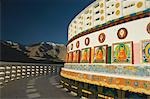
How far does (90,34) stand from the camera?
9.71 metres

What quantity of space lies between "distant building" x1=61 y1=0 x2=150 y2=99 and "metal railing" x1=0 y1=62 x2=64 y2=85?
18.6 ft

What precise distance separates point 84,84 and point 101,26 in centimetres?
240

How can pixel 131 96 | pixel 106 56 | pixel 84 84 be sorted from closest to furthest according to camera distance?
pixel 131 96, pixel 106 56, pixel 84 84

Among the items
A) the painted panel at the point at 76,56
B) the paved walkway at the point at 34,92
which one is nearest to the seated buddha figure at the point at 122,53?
the paved walkway at the point at 34,92

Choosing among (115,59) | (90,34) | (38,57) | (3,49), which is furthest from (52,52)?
(115,59)

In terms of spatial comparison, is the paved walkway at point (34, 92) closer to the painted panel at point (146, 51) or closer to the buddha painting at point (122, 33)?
the buddha painting at point (122, 33)

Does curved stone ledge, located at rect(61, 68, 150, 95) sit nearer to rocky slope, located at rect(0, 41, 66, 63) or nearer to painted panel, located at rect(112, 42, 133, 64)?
painted panel, located at rect(112, 42, 133, 64)

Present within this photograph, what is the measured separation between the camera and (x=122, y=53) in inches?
290

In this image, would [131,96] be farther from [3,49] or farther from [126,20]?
[3,49]

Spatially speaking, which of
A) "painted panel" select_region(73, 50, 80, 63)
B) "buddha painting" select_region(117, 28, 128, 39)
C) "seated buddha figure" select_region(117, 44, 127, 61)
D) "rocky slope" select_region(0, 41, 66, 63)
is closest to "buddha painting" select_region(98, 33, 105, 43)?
"buddha painting" select_region(117, 28, 128, 39)

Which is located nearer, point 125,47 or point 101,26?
point 125,47

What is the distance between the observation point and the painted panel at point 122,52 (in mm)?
7052

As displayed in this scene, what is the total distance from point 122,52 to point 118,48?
9.8 inches

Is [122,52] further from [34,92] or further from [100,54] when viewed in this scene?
[34,92]
